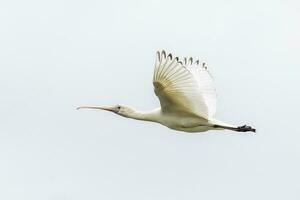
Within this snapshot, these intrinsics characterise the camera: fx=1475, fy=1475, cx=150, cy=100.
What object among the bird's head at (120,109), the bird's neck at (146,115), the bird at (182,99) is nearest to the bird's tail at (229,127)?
the bird at (182,99)

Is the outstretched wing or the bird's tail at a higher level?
the outstretched wing

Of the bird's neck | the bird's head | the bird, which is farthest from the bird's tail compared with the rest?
the bird's head

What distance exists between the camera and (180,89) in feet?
120

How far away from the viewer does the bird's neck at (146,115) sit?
38.3 meters

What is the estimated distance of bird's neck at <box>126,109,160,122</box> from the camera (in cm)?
3828

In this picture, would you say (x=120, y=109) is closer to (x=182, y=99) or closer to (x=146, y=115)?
(x=146, y=115)

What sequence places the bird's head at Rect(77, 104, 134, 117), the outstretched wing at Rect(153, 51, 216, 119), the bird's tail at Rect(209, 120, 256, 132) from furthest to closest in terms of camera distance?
the bird's head at Rect(77, 104, 134, 117) < the bird's tail at Rect(209, 120, 256, 132) < the outstretched wing at Rect(153, 51, 216, 119)

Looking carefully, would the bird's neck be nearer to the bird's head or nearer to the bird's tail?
the bird's head

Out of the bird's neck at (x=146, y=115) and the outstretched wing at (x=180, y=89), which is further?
the bird's neck at (x=146, y=115)

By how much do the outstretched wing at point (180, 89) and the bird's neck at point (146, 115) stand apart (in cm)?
38

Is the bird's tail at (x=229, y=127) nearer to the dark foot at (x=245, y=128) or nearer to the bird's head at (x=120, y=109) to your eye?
the dark foot at (x=245, y=128)

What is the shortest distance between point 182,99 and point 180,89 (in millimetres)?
618

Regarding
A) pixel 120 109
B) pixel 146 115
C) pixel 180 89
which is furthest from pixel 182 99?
pixel 120 109

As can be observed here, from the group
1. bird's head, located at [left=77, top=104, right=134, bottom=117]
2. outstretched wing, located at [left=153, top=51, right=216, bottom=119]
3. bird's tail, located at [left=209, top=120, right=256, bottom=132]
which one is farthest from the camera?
bird's head, located at [left=77, top=104, right=134, bottom=117]
